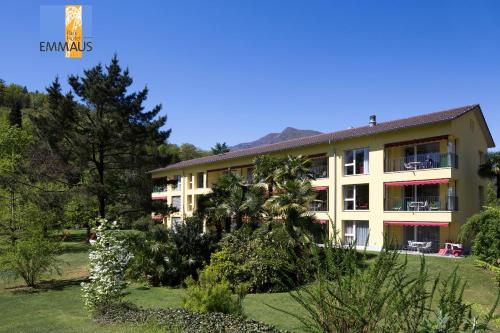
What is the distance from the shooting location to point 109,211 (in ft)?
123

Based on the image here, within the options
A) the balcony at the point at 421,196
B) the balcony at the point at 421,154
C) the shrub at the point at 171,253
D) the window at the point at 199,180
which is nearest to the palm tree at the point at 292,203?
the shrub at the point at 171,253

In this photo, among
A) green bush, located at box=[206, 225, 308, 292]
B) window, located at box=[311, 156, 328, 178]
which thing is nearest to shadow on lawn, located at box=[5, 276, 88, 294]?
green bush, located at box=[206, 225, 308, 292]

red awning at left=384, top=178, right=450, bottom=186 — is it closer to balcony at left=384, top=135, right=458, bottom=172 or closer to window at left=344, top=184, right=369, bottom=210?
balcony at left=384, top=135, right=458, bottom=172

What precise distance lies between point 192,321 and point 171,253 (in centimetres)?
1420

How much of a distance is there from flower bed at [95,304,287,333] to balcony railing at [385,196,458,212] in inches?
779

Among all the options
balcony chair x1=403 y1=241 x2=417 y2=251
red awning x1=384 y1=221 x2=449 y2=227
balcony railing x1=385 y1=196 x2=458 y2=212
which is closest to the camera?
red awning x1=384 y1=221 x2=449 y2=227

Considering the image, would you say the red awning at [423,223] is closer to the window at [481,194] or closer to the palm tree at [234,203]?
the window at [481,194]

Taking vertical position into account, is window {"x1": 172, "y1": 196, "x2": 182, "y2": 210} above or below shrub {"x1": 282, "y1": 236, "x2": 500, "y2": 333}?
below

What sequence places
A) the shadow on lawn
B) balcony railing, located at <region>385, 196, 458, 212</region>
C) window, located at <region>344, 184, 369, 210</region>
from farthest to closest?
window, located at <region>344, 184, 369, 210</region> < balcony railing, located at <region>385, 196, 458, 212</region> < the shadow on lawn

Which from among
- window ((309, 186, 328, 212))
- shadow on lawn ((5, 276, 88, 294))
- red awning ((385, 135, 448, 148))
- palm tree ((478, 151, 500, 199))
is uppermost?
red awning ((385, 135, 448, 148))

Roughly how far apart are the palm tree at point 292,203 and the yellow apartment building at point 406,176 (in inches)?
52.7

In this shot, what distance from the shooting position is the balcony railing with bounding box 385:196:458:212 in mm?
25291

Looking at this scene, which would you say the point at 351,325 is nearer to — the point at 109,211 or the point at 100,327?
the point at 100,327

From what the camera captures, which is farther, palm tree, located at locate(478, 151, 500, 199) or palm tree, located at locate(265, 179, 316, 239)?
palm tree, located at locate(478, 151, 500, 199)
